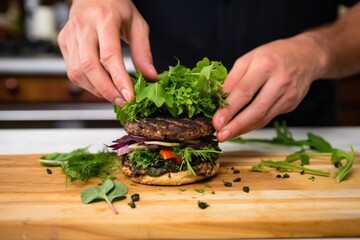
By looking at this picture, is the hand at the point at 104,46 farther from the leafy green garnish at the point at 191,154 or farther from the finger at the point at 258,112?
the finger at the point at 258,112

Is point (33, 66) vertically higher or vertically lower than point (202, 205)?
lower

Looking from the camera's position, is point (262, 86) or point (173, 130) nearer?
point (173, 130)

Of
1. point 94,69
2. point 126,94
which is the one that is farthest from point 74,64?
point 126,94

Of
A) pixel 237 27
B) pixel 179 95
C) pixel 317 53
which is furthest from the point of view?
pixel 237 27

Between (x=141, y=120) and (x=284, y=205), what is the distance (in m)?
0.72

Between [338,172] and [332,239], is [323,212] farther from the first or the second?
[338,172]

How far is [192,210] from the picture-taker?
1742 millimetres

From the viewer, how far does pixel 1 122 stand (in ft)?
15.1

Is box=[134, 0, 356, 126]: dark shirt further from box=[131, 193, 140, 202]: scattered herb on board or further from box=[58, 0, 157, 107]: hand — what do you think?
box=[131, 193, 140, 202]: scattered herb on board

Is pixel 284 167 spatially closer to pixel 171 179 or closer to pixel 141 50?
pixel 171 179

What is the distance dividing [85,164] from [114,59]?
512 millimetres

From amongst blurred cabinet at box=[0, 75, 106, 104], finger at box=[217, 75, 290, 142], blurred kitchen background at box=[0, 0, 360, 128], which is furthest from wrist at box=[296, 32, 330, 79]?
blurred cabinet at box=[0, 75, 106, 104]

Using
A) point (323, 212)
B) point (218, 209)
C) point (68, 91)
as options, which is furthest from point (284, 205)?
point (68, 91)

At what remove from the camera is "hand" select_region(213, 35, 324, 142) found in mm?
2184
